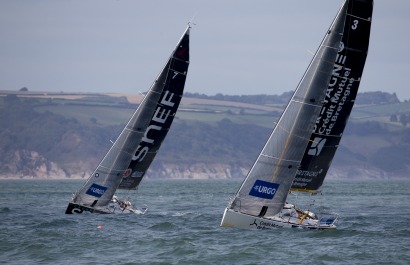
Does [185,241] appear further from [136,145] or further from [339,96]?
[136,145]

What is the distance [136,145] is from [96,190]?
3588 mm

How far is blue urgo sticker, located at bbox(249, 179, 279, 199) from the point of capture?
41.5 metres

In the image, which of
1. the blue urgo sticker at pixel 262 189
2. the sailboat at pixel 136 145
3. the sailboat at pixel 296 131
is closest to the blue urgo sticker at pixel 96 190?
the sailboat at pixel 136 145

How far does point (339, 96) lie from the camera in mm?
44000

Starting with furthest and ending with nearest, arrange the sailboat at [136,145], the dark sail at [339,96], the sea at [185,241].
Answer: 1. the sailboat at [136,145]
2. the dark sail at [339,96]
3. the sea at [185,241]

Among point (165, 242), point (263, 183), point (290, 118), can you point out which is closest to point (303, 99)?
point (290, 118)

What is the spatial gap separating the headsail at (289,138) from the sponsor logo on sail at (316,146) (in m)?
2.30

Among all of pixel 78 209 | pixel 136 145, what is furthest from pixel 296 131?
pixel 78 209

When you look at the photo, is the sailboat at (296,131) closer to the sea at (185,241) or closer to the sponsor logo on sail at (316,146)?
the sea at (185,241)

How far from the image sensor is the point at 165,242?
3903 centimetres

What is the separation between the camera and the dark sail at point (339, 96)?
42469 millimetres

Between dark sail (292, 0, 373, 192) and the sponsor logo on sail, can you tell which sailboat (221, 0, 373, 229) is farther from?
the sponsor logo on sail

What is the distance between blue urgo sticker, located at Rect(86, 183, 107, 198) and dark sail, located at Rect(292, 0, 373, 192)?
12078mm

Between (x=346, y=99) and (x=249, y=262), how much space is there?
13032 mm
